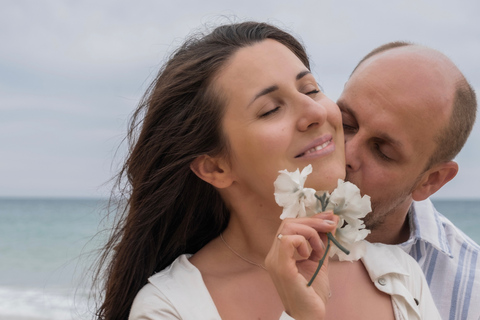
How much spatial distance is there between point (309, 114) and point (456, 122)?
1.40m

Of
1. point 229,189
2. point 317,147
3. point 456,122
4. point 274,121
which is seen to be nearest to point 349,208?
point 317,147

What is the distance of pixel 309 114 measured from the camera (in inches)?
106

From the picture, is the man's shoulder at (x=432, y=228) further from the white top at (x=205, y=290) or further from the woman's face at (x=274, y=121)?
the woman's face at (x=274, y=121)

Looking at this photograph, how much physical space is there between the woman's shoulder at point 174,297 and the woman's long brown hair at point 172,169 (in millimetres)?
283

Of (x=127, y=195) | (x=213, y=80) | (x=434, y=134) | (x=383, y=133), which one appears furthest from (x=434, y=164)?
(x=127, y=195)

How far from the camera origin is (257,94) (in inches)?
108

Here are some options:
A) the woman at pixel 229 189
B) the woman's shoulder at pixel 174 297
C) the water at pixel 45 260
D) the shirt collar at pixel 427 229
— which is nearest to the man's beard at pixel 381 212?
the shirt collar at pixel 427 229

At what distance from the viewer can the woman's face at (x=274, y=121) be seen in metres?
2.66

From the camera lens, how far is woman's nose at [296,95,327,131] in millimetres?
2674

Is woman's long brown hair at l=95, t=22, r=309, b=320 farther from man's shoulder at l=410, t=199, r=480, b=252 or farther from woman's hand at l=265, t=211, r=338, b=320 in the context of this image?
man's shoulder at l=410, t=199, r=480, b=252

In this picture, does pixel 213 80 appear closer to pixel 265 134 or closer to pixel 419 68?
pixel 265 134

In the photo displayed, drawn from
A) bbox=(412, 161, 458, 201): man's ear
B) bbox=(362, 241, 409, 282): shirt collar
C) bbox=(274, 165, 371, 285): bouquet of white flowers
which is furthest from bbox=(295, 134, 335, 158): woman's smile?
bbox=(412, 161, 458, 201): man's ear

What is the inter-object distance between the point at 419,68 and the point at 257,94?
123 centimetres

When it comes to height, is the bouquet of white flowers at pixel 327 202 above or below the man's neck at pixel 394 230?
above
